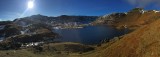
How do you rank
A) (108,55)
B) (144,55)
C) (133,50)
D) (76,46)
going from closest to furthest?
1. (144,55)
2. (133,50)
3. (108,55)
4. (76,46)

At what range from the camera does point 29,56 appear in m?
72.7

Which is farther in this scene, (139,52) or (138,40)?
(138,40)

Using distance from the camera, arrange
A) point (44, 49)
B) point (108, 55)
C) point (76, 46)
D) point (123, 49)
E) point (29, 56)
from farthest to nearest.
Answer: point (76, 46), point (44, 49), point (29, 56), point (108, 55), point (123, 49)

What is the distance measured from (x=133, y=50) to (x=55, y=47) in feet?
173

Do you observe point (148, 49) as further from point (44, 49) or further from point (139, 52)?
point (44, 49)

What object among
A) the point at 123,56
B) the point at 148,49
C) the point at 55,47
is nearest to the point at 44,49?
the point at 55,47

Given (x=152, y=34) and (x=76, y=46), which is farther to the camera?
(x=76, y=46)

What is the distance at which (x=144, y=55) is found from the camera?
4234 cm

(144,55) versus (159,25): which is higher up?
(159,25)

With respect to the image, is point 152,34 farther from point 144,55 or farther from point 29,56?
point 29,56

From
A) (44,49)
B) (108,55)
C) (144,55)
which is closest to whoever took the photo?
(144,55)

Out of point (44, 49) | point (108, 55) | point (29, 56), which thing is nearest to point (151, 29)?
point (108, 55)

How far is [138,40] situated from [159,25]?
5.51 meters

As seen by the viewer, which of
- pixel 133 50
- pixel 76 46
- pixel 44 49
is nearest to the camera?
pixel 133 50
